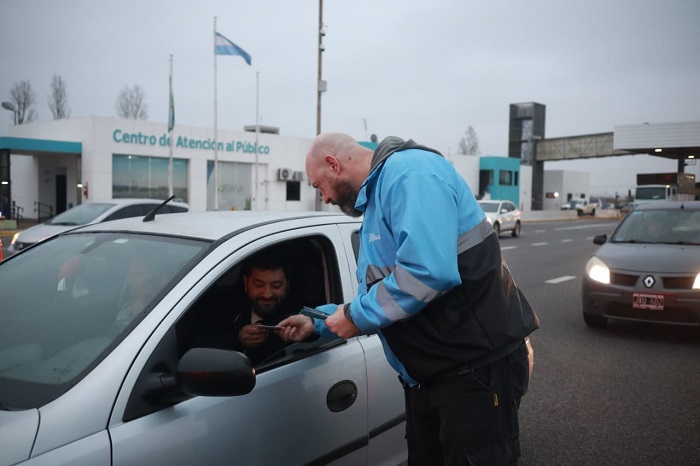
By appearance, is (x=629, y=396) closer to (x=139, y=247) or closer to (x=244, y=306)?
(x=244, y=306)

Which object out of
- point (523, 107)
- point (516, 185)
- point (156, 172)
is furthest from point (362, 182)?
point (523, 107)

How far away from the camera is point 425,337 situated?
7.19ft

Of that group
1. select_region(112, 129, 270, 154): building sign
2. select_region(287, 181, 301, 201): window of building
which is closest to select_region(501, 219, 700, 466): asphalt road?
select_region(112, 129, 270, 154): building sign

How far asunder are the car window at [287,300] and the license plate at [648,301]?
5.30m

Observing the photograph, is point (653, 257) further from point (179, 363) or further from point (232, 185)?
point (232, 185)

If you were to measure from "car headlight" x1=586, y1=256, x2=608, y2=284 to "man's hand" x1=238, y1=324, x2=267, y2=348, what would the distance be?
575 cm

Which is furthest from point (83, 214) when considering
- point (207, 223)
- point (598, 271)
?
point (207, 223)

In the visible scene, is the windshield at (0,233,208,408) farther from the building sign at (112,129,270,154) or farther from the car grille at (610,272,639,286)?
the building sign at (112,129,270,154)

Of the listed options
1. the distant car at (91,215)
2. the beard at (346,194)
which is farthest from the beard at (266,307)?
the distant car at (91,215)

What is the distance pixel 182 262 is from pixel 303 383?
690 millimetres

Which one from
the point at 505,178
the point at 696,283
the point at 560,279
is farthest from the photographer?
the point at 505,178

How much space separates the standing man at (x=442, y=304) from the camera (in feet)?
6.68

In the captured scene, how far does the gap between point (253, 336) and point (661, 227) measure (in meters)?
7.13

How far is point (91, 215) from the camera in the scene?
11.7 metres
